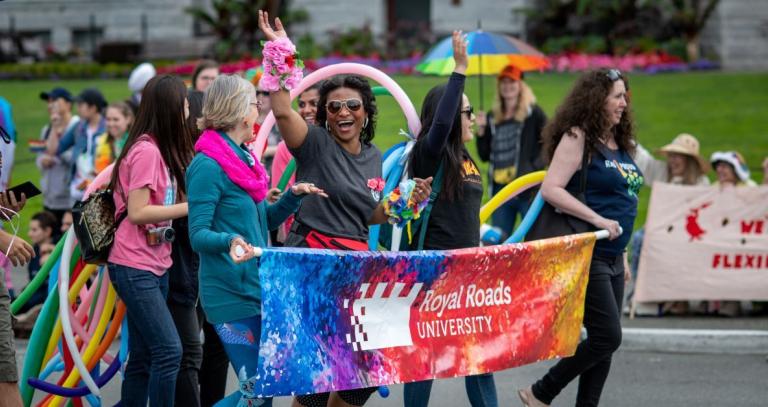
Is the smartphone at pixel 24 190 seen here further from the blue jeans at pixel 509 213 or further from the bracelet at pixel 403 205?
the blue jeans at pixel 509 213

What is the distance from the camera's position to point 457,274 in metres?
5.93

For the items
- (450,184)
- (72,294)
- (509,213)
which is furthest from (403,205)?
(509,213)

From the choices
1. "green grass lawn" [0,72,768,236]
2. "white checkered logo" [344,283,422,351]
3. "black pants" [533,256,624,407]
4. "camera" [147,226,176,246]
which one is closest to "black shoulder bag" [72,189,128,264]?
"camera" [147,226,176,246]

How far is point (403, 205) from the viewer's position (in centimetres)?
577

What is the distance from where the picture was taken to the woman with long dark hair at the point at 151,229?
5828 millimetres

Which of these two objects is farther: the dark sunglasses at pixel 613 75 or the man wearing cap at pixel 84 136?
the man wearing cap at pixel 84 136

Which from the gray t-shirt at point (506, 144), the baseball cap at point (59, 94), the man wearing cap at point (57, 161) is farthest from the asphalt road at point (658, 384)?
the baseball cap at point (59, 94)

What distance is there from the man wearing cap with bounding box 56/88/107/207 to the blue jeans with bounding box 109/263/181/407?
16.5ft

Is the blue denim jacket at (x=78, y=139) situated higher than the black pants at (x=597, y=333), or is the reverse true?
the blue denim jacket at (x=78, y=139)

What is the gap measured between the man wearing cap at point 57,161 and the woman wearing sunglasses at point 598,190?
19.1ft

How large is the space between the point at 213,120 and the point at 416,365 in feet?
4.88

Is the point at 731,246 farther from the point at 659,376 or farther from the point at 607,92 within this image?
the point at 607,92

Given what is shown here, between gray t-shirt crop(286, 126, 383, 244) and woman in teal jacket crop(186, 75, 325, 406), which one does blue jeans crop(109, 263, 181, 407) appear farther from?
gray t-shirt crop(286, 126, 383, 244)

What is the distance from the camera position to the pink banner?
33.1 feet
